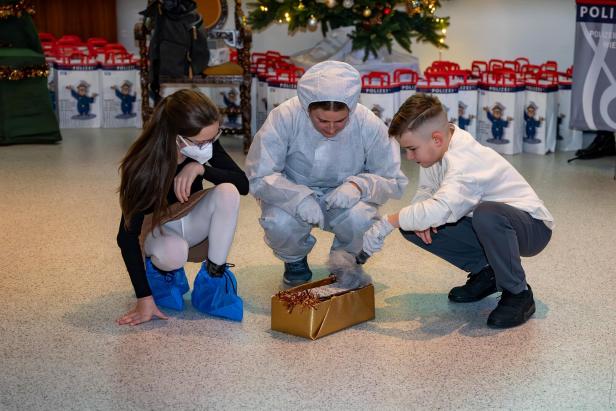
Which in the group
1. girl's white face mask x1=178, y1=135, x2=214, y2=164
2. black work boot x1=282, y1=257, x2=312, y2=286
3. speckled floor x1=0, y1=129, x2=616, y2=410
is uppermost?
girl's white face mask x1=178, y1=135, x2=214, y2=164

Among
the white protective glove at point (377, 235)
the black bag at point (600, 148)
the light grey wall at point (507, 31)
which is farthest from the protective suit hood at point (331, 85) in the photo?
the light grey wall at point (507, 31)

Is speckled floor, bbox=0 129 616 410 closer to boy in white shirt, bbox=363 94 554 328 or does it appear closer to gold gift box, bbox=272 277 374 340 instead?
gold gift box, bbox=272 277 374 340

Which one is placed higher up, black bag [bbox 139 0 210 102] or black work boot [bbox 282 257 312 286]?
black bag [bbox 139 0 210 102]

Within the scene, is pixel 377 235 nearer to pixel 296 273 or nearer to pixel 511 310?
pixel 511 310

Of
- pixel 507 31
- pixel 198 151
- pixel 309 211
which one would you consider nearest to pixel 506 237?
pixel 309 211

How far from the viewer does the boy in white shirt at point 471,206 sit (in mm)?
2701

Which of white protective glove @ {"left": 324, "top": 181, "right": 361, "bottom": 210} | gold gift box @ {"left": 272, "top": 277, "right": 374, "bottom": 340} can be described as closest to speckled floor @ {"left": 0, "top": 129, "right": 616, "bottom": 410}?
gold gift box @ {"left": 272, "top": 277, "right": 374, "bottom": 340}

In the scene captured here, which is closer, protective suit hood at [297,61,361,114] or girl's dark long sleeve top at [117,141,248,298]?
girl's dark long sleeve top at [117,141,248,298]

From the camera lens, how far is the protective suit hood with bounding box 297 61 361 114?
284cm

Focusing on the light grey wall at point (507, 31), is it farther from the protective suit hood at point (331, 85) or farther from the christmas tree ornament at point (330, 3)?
the protective suit hood at point (331, 85)

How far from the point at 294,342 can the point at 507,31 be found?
168 inches

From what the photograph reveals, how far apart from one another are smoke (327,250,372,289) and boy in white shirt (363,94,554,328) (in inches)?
5.7

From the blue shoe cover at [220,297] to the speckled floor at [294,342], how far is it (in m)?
0.04

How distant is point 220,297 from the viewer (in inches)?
112
